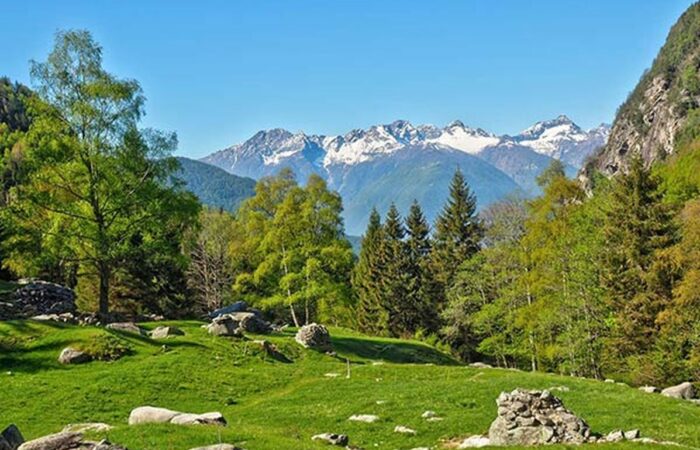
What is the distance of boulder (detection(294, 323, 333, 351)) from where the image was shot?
4988cm

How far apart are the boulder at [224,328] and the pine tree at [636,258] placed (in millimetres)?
28911

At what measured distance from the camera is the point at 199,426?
73.6 ft

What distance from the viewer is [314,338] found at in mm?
50281

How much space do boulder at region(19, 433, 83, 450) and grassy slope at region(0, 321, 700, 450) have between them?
87.5 inches

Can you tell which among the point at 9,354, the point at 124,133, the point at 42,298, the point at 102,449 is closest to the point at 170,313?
the point at 42,298

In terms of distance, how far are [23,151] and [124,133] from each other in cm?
706

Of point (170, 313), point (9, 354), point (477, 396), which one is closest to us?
point (477, 396)

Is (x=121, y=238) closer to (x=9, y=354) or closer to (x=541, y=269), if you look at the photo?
(x=9, y=354)

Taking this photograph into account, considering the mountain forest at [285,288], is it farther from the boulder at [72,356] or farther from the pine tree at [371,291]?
the pine tree at [371,291]

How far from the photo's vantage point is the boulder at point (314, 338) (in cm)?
4988

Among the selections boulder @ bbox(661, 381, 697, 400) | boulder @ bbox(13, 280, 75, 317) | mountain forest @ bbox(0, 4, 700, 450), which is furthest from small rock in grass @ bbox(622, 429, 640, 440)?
boulder @ bbox(13, 280, 75, 317)

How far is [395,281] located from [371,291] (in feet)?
18.5

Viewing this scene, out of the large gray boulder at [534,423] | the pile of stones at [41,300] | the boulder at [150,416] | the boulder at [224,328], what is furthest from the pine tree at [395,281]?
the large gray boulder at [534,423]

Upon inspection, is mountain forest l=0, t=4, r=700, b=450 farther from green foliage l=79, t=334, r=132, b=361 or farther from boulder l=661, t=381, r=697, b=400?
boulder l=661, t=381, r=697, b=400
